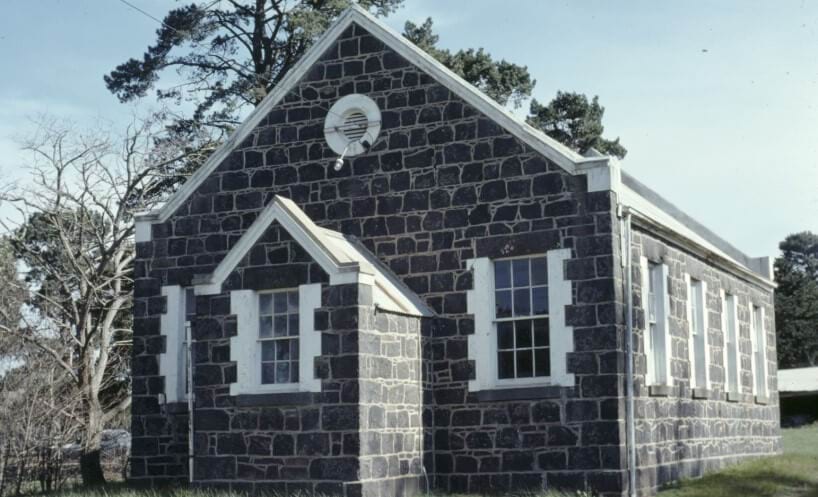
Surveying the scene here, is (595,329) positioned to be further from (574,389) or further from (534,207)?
(534,207)

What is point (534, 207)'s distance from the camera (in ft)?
63.0

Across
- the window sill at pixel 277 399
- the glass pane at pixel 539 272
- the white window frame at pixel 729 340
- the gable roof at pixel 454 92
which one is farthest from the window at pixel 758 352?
the window sill at pixel 277 399

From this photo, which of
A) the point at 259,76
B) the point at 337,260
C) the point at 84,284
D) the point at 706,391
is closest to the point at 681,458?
the point at 706,391

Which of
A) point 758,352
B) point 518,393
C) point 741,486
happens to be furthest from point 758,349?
point 518,393

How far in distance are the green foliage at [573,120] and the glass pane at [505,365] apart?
87.0 feet

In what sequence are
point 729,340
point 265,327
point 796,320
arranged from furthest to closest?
point 796,320 → point 729,340 → point 265,327

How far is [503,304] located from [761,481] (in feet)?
17.2

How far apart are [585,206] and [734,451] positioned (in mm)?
8272

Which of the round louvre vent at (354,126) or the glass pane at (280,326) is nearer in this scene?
the glass pane at (280,326)

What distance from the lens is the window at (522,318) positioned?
18984 mm

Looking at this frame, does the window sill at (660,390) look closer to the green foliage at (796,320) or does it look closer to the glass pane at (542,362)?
the glass pane at (542,362)

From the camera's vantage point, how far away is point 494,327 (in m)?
19.4

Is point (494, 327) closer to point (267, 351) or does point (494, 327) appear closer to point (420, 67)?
point (267, 351)

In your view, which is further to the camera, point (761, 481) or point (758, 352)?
point (758, 352)
